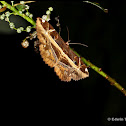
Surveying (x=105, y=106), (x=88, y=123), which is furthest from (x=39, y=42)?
(x=88, y=123)

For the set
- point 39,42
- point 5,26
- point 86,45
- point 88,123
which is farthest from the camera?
point 88,123

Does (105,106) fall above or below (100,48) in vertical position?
below

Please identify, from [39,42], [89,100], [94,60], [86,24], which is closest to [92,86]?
[89,100]

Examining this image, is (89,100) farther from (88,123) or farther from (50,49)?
(50,49)

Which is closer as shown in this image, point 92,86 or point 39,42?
point 39,42

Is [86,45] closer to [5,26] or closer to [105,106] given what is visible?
[105,106]

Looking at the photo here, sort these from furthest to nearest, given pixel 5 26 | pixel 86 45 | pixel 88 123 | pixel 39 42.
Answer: pixel 88 123, pixel 86 45, pixel 5 26, pixel 39 42

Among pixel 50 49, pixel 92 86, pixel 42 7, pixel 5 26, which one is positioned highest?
pixel 42 7
